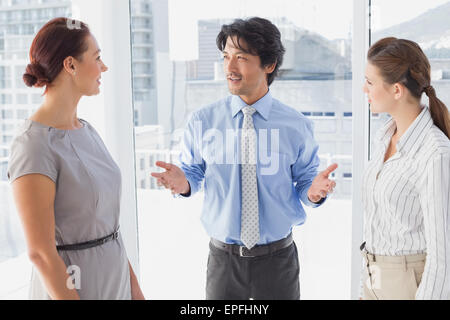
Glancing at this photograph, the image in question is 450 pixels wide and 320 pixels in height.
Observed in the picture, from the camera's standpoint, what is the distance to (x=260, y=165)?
81.4 inches

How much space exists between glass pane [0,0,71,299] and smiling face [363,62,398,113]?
1.61m

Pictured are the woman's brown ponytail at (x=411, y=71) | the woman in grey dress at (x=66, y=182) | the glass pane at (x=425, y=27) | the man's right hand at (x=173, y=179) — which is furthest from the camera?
the glass pane at (x=425, y=27)

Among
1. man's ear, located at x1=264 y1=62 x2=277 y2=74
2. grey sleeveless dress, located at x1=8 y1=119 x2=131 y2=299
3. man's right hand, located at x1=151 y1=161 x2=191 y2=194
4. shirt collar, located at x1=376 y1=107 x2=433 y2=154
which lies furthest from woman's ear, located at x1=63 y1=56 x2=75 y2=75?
shirt collar, located at x1=376 y1=107 x2=433 y2=154

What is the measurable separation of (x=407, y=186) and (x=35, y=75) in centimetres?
119

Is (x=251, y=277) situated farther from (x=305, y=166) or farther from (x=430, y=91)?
(x=430, y=91)

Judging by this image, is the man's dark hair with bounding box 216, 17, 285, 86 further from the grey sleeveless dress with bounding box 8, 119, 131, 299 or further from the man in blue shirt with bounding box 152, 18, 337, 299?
the grey sleeveless dress with bounding box 8, 119, 131, 299

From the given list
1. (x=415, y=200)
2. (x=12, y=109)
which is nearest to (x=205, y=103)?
Answer: (x=12, y=109)

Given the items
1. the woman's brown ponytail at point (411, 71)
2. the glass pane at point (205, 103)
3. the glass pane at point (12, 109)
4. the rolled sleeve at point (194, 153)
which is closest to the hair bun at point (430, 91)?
the woman's brown ponytail at point (411, 71)

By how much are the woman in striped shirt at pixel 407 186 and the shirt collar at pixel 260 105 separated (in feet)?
1.58

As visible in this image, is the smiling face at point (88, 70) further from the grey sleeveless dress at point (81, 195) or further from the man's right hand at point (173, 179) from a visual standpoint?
the man's right hand at point (173, 179)

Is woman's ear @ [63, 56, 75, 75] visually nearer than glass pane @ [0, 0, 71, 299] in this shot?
Yes

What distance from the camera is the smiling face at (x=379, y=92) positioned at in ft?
5.41

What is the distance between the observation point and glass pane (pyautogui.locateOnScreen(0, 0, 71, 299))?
236 centimetres
